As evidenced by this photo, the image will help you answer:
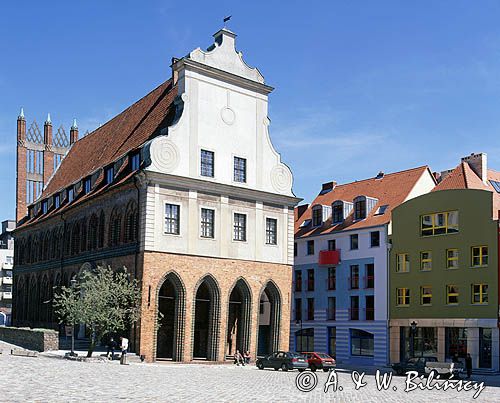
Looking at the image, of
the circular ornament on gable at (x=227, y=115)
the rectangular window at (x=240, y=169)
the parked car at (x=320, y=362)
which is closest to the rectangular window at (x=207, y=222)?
the rectangular window at (x=240, y=169)

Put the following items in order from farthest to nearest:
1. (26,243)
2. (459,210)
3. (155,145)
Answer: (26,243), (459,210), (155,145)

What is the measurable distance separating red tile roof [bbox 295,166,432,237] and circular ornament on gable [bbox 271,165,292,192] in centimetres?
1050

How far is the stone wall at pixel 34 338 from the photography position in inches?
1779

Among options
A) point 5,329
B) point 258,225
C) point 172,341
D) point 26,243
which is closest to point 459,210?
point 258,225

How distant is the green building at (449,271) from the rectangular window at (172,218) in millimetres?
18954

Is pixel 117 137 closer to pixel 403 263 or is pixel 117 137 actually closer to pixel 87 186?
pixel 87 186

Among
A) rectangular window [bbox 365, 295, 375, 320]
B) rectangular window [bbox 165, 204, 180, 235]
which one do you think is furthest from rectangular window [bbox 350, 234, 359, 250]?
rectangular window [bbox 165, 204, 180, 235]

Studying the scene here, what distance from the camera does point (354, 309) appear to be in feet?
198

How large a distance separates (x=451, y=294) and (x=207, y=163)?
19.8m

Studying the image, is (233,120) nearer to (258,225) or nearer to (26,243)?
(258,225)

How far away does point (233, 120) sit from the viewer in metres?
49.5

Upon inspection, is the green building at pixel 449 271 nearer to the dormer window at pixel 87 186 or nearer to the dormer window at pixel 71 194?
the dormer window at pixel 87 186

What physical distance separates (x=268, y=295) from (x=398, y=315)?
11.4 metres
